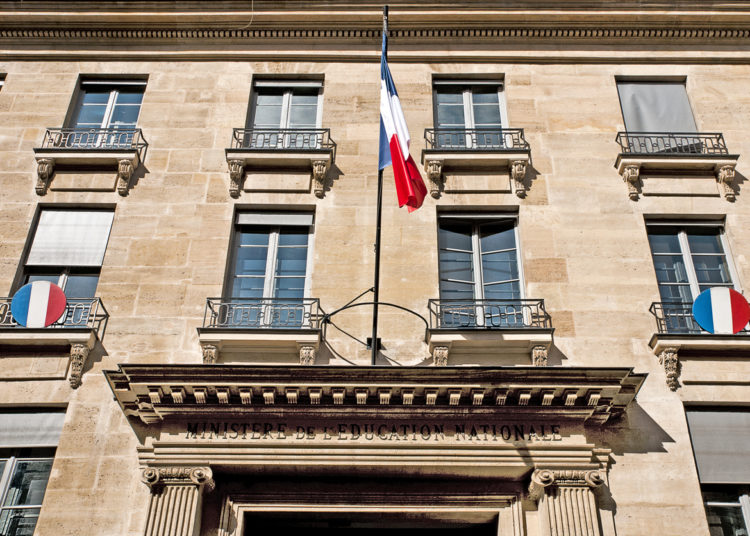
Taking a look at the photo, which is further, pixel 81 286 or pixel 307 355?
pixel 81 286

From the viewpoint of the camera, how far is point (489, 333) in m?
11.4

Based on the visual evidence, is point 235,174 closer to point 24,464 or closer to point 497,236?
point 497,236

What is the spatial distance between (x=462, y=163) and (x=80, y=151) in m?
6.51

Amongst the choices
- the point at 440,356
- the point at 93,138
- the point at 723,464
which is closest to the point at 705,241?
the point at 723,464

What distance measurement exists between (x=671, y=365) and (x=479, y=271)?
3.14 m

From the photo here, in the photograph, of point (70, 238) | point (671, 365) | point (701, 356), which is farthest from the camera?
point (70, 238)

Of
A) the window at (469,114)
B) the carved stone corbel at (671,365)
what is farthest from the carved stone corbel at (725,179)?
the window at (469,114)

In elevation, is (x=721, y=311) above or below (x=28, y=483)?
above

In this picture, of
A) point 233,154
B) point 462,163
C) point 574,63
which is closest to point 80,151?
point 233,154

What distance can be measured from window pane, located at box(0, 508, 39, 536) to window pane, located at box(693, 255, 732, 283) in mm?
10206

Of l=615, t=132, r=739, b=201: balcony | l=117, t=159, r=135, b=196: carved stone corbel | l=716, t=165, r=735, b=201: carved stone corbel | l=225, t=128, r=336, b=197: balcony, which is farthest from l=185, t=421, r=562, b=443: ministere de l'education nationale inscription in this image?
l=716, t=165, r=735, b=201: carved stone corbel

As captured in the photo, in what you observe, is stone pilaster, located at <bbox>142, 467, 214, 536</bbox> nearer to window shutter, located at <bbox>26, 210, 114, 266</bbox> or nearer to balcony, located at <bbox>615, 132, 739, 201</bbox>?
window shutter, located at <bbox>26, 210, 114, 266</bbox>

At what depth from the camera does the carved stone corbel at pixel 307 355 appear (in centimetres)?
1116

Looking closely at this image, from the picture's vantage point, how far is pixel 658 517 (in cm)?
997
